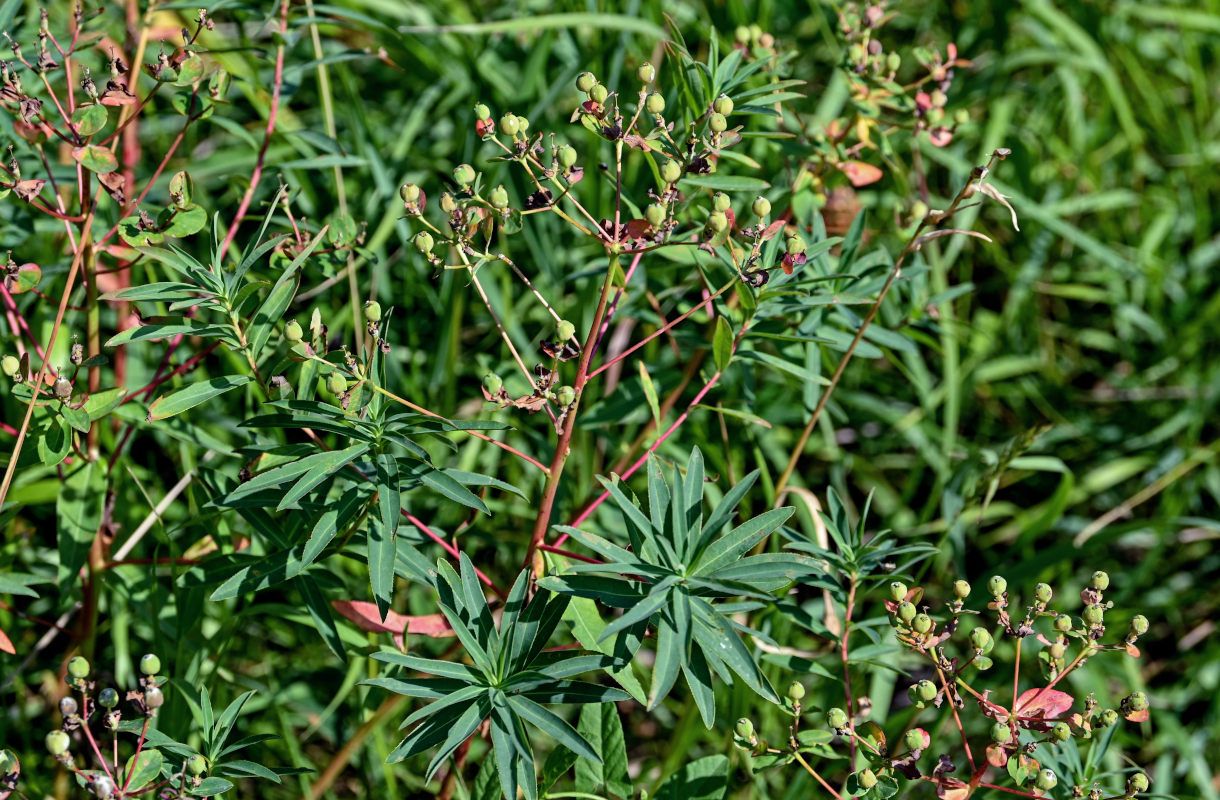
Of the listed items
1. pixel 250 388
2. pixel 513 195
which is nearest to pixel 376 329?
pixel 250 388

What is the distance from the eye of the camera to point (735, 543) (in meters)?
1.35

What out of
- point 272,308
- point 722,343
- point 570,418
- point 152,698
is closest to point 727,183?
point 722,343

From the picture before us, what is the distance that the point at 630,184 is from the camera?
8.34ft

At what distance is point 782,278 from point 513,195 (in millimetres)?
1006

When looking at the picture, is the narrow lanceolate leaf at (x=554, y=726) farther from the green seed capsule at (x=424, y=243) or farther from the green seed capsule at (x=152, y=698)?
the green seed capsule at (x=424, y=243)

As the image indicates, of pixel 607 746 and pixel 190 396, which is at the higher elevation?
pixel 190 396

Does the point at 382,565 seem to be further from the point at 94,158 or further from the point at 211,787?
the point at 94,158

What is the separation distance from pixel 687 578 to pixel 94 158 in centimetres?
103

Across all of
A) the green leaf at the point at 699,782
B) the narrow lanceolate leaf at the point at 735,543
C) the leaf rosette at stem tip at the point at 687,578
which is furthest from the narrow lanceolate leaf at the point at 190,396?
the green leaf at the point at 699,782

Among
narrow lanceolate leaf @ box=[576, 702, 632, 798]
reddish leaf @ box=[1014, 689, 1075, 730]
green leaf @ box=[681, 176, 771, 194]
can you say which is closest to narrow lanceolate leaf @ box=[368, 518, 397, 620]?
narrow lanceolate leaf @ box=[576, 702, 632, 798]

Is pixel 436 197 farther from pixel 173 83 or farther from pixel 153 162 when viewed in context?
pixel 173 83

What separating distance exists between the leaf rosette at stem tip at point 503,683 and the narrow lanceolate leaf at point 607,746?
0.22 m

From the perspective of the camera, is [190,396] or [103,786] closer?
[103,786]

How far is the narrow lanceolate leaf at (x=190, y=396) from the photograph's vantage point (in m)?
1.40
